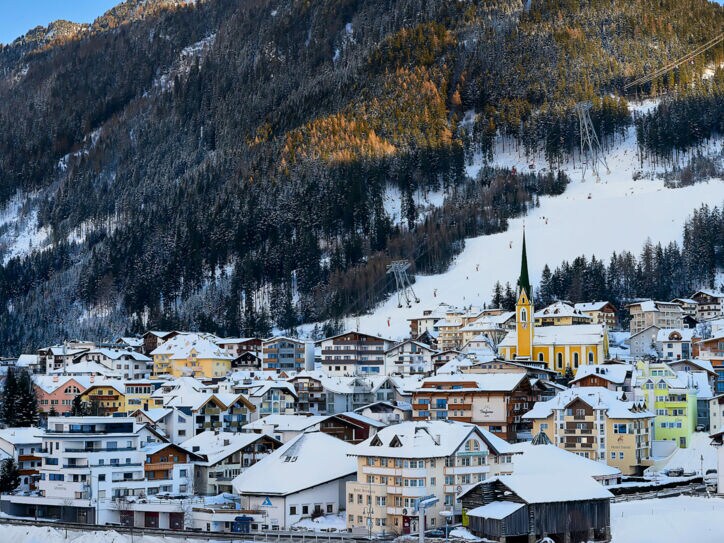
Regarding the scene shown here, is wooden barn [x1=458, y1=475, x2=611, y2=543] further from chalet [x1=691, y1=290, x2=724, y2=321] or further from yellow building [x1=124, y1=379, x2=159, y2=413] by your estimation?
→ chalet [x1=691, y1=290, x2=724, y2=321]

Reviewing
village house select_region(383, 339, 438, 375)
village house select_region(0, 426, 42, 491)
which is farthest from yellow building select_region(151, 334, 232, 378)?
village house select_region(0, 426, 42, 491)

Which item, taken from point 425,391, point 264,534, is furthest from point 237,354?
point 264,534

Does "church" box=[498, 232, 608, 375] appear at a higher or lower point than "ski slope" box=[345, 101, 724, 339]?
lower

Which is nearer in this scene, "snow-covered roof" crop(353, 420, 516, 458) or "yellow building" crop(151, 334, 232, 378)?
"snow-covered roof" crop(353, 420, 516, 458)

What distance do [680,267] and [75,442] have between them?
85.3 meters

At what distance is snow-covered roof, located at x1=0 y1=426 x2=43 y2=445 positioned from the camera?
271 feet

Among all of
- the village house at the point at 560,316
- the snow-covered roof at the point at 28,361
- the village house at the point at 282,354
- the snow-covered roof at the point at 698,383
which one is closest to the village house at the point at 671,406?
the snow-covered roof at the point at 698,383

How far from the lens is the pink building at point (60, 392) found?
115 m

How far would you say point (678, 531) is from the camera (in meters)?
61.0

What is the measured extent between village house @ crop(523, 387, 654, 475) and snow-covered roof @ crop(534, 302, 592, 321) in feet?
115

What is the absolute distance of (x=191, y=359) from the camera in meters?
124

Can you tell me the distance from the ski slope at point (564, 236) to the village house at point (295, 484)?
6091 centimetres

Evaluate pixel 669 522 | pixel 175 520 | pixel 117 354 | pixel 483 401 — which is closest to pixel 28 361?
pixel 117 354

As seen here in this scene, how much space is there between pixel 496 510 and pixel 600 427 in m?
23.8
